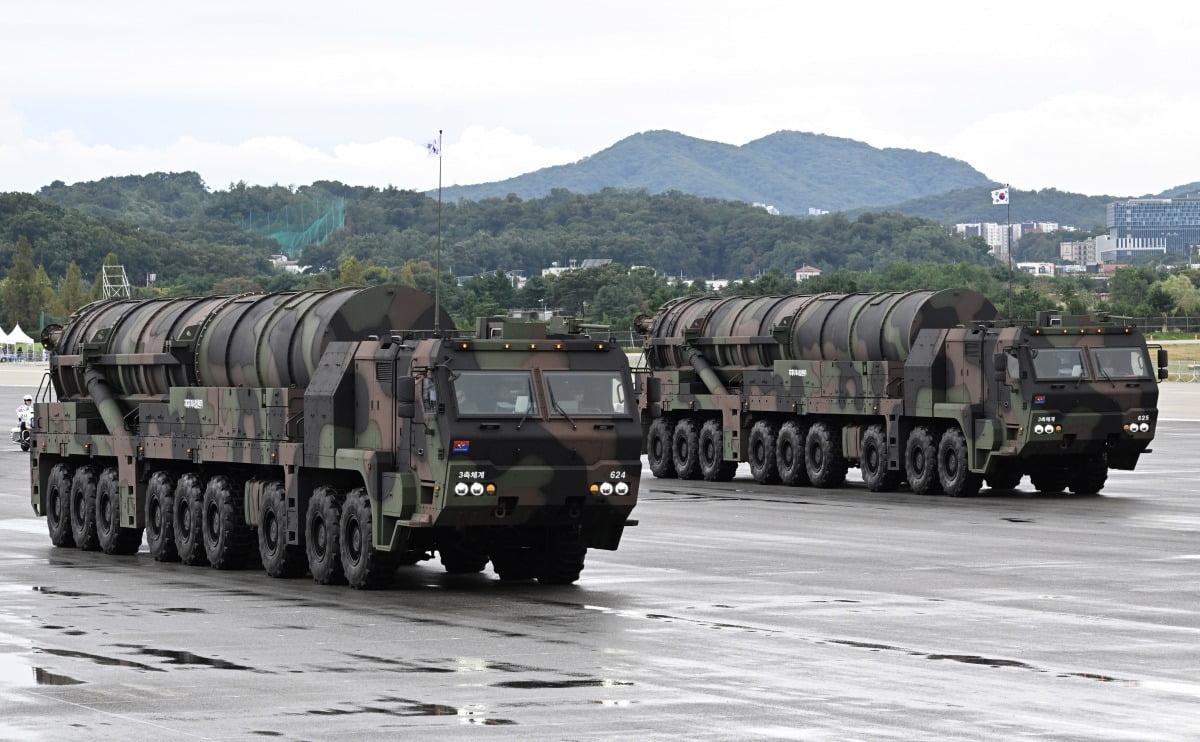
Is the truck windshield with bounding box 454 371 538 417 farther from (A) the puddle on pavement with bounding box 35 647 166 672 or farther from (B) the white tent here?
(B) the white tent

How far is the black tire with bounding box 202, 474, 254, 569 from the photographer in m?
23.8

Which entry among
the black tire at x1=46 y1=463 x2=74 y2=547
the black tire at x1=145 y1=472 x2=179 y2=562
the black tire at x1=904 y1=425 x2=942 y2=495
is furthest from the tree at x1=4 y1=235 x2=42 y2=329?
the black tire at x1=145 y1=472 x2=179 y2=562

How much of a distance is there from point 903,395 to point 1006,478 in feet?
7.21

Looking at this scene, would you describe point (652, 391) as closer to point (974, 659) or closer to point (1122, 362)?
A: point (974, 659)

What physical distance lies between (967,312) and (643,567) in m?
15.4

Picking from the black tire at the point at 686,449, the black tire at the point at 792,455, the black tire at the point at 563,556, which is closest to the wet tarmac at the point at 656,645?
the black tire at the point at 563,556

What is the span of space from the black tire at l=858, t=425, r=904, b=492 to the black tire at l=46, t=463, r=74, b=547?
14.8 metres

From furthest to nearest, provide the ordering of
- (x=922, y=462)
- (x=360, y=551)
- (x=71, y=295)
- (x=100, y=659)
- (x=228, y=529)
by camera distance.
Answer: (x=71, y=295)
(x=922, y=462)
(x=228, y=529)
(x=360, y=551)
(x=100, y=659)

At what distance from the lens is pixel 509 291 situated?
10756 cm

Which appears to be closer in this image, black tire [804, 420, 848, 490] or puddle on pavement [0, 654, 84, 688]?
puddle on pavement [0, 654, 84, 688]

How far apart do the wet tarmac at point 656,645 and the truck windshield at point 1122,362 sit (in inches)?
312

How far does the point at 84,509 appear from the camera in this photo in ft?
89.6

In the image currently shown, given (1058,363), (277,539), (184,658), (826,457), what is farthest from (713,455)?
(184,658)

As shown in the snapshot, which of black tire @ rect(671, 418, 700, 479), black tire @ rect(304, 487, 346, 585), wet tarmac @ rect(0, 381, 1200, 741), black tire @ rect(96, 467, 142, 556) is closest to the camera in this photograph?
wet tarmac @ rect(0, 381, 1200, 741)
